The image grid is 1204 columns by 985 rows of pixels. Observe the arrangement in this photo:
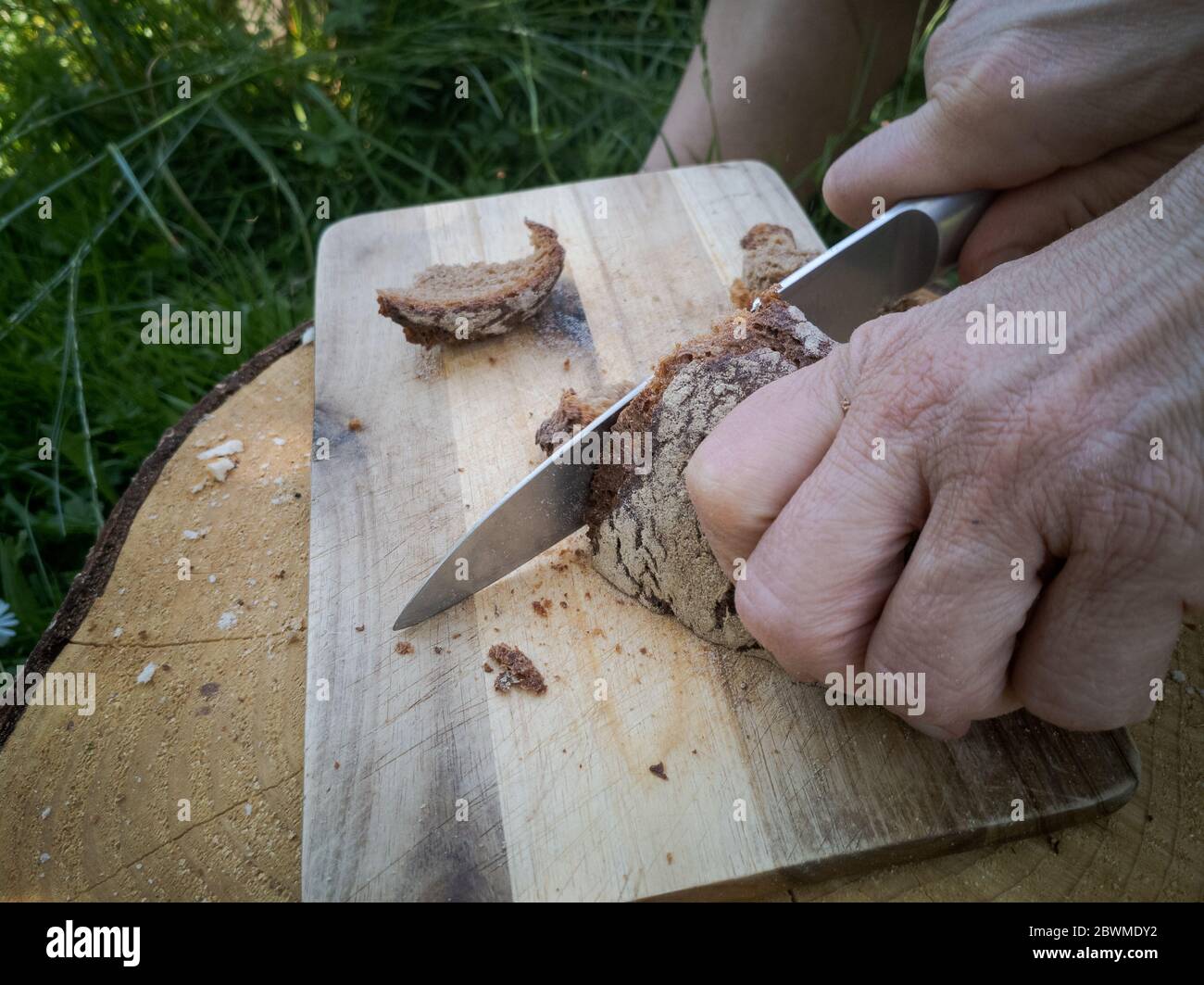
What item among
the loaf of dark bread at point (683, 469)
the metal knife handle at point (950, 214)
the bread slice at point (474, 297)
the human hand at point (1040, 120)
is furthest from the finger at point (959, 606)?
the bread slice at point (474, 297)

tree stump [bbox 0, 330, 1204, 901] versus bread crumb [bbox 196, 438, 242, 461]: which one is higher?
bread crumb [bbox 196, 438, 242, 461]

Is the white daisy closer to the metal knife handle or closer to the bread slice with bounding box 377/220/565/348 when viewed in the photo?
the bread slice with bounding box 377/220/565/348

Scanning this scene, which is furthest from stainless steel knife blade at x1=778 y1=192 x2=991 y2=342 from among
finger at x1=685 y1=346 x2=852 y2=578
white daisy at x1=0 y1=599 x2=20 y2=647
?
white daisy at x1=0 y1=599 x2=20 y2=647

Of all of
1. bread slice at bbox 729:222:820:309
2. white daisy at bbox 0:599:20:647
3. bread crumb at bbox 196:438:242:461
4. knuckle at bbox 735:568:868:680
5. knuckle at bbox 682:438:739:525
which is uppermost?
knuckle at bbox 682:438:739:525

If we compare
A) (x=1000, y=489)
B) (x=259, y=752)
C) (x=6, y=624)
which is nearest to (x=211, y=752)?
(x=259, y=752)

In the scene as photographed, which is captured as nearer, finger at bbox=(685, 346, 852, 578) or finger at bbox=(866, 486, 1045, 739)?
finger at bbox=(866, 486, 1045, 739)

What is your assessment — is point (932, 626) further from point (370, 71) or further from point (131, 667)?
point (370, 71)

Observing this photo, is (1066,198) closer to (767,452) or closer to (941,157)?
(941,157)
